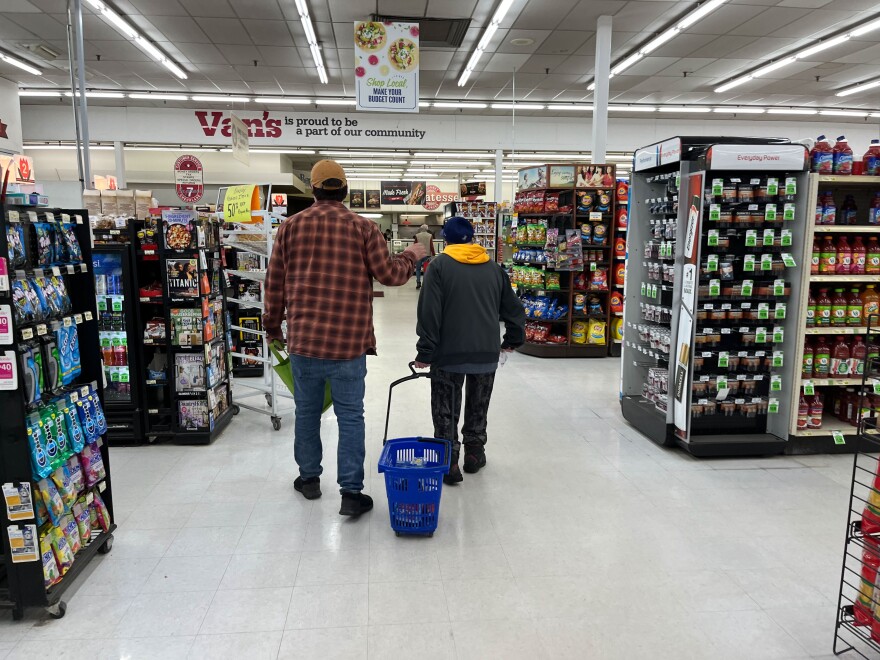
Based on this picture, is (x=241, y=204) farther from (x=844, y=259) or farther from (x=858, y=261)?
(x=858, y=261)

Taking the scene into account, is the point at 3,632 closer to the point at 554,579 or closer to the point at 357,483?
the point at 357,483

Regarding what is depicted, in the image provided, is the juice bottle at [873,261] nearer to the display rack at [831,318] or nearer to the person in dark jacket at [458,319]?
the display rack at [831,318]

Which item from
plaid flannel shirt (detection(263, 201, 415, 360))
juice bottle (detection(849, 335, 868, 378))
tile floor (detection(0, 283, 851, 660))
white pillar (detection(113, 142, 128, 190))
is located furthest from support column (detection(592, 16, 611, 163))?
white pillar (detection(113, 142, 128, 190))

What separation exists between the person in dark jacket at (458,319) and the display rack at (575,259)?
4.58 meters

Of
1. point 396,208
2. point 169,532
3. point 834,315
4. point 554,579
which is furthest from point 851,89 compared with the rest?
point 396,208

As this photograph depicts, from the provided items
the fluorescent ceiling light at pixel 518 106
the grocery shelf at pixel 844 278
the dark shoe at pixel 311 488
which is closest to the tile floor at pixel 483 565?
the dark shoe at pixel 311 488

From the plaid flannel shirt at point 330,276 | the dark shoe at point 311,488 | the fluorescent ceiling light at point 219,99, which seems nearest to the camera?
the plaid flannel shirt at point 330,276

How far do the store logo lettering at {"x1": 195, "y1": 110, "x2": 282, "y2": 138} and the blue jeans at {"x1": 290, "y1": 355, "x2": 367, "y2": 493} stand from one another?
482 inches

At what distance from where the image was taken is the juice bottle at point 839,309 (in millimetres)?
4309

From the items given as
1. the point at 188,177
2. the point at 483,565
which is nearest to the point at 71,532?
the point at 483,565

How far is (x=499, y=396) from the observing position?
6.14 m

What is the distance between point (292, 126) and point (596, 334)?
941 centimetres

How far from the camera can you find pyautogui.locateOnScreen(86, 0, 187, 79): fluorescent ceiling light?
27.2ft

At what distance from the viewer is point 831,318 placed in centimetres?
433
